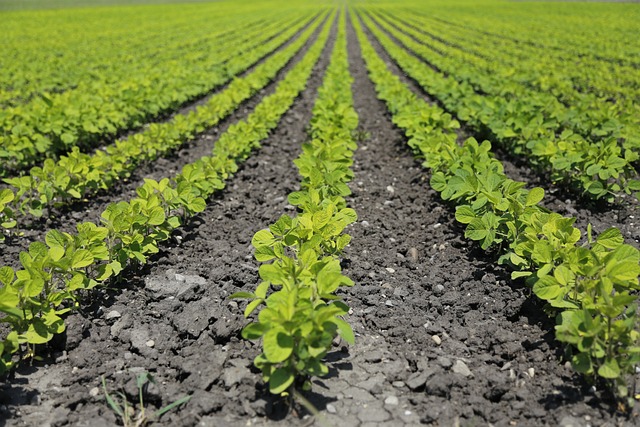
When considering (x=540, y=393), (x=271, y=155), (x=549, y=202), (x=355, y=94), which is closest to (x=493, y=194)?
(x=540, y=393)

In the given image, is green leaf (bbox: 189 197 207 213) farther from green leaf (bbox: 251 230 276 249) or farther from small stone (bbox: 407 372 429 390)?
small stone (bbox: 407 372 429 390)

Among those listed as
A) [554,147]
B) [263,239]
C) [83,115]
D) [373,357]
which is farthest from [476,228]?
[83,115]

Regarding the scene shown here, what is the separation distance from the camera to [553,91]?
10164 mm

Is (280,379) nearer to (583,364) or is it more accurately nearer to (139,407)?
(139,407)

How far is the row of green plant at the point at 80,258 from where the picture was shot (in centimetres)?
253

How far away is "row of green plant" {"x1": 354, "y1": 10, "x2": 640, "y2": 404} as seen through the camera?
2221mm

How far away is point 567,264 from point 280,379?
67.8 inches

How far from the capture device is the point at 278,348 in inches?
85.1

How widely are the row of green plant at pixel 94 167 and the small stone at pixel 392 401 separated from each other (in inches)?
114

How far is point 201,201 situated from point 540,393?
297 cm

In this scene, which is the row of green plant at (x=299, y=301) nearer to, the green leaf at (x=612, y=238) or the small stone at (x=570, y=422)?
the small stone at (x=570, y=422)

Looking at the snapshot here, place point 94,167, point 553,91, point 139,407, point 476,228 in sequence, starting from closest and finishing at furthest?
1. point 139,407
2. point 476,228
3. point 94,167
4. point 553,91

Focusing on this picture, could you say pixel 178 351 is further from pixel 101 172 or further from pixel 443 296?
pixel 101 172

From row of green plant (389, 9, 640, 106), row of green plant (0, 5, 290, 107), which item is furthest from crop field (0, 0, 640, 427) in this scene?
row of green plant (0, 5, 290, 107)
